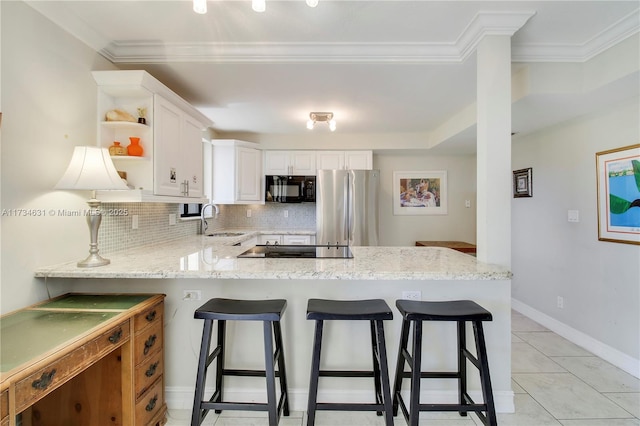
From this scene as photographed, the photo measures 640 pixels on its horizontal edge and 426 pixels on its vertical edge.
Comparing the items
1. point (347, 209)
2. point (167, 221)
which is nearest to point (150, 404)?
point (167, 221)

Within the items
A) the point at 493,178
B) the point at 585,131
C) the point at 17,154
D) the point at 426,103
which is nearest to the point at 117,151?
the point at 17,154

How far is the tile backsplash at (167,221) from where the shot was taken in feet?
6.75

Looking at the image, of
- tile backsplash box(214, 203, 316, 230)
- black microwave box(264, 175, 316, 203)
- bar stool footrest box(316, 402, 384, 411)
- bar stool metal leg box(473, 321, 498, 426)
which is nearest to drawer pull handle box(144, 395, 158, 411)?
bar stool footrest box(316, 402, 384, 411)

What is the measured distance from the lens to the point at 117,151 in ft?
6.21

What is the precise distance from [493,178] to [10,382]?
90.5 inches

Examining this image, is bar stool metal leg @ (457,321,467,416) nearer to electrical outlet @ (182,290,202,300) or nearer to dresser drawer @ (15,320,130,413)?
Result: electrical outlet @ (182,290,202,300)

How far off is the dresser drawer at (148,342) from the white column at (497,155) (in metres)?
1.99

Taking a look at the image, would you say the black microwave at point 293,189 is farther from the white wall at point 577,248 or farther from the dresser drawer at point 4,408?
the dresser drawer at point 4,408

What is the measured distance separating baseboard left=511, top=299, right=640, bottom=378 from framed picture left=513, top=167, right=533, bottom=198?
132cm

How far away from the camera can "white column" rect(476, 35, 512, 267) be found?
5.65 ft

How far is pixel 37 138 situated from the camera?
1.52m

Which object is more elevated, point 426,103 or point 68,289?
point 426,103

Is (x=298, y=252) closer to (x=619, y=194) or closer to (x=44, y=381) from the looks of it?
(x=44, y=381)

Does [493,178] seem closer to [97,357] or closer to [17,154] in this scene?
[97,357]
